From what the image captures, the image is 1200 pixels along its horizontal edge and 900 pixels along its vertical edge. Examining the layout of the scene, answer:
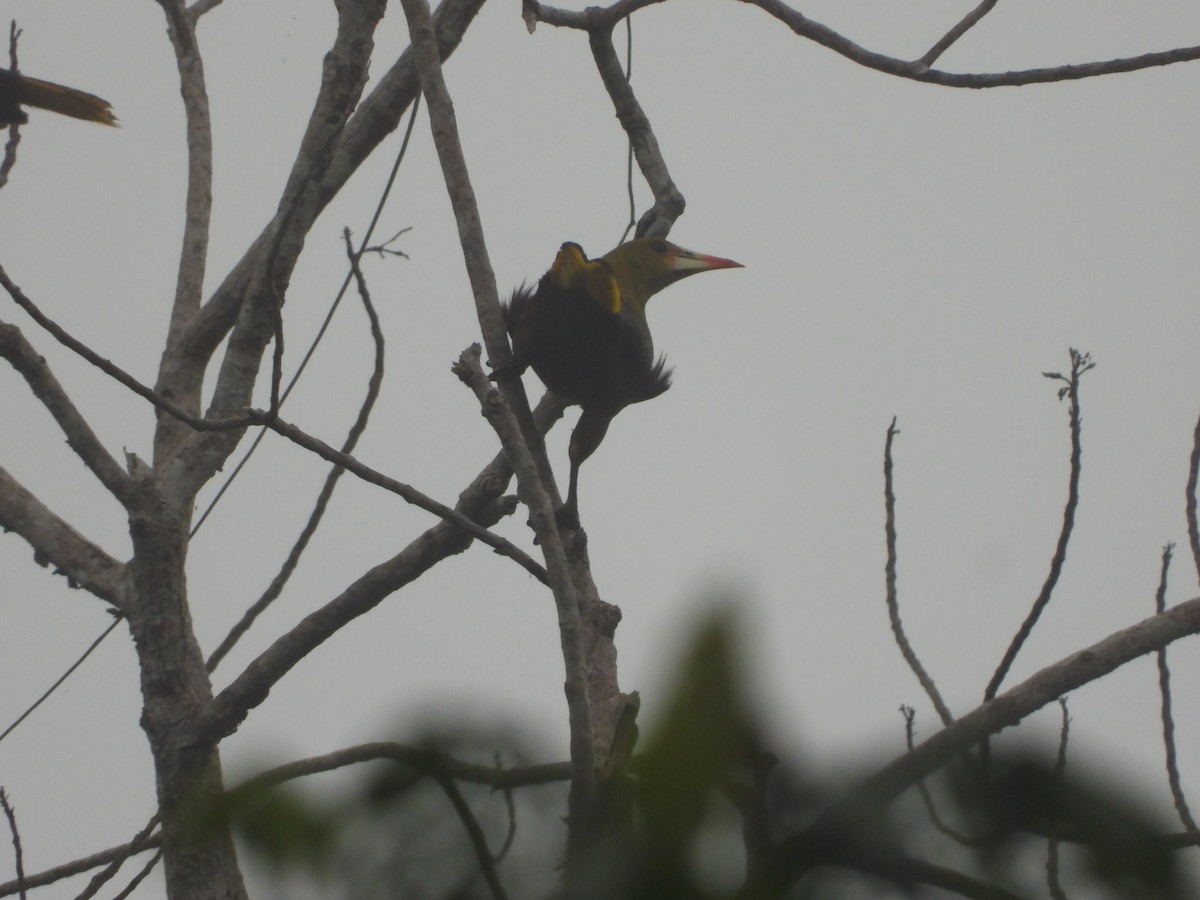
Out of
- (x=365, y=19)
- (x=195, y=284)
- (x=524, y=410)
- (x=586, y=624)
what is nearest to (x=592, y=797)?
(x=586, y=624)

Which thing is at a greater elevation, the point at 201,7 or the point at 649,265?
the point at 201,7

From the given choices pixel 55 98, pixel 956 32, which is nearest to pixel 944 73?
pixel 956 32

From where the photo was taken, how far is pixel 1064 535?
1.99 meters

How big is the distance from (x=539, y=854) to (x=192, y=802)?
184mm

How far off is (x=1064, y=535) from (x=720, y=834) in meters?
1.59

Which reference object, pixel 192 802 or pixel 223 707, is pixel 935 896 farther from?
pixel 223 707

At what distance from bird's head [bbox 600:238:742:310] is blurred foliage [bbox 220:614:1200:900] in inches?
145

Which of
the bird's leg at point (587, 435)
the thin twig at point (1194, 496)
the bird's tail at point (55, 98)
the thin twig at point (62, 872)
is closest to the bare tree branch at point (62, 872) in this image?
the thin twig at point (62, 872)

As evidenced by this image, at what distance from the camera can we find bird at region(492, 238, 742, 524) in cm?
366

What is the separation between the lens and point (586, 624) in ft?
7.39

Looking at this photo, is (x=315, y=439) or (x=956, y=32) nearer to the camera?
(x=315, y=439)

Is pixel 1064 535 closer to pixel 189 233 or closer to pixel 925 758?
pixel 925 758

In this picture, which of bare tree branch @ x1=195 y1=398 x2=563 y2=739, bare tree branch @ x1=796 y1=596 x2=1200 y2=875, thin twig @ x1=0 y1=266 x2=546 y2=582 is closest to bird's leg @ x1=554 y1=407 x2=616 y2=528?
bare tree branch @ x1=195 y1=398 x2=563 y2=739

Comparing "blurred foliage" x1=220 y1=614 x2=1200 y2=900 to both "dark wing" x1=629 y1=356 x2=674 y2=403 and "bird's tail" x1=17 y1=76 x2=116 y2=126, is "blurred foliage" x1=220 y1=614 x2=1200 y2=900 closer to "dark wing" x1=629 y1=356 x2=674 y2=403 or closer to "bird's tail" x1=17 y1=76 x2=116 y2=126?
"dark wing" x1=629 y1=356 x2=674 y2=403
